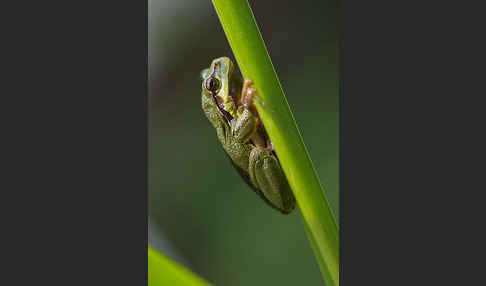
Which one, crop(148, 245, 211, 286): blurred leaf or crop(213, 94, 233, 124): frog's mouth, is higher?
crop(213, 94, 233, 124): frog's mouth

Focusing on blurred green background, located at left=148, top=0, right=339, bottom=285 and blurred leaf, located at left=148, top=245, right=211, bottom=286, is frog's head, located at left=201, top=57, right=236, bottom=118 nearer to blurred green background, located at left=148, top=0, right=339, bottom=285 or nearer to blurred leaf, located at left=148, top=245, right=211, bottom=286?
blurred green background, located at left=148, top=0, right=339, bottom=285

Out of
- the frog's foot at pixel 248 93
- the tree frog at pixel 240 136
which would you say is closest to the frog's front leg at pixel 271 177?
the tree frog at pixel 240 136

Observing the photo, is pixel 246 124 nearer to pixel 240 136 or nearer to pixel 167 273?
pixel 240 136

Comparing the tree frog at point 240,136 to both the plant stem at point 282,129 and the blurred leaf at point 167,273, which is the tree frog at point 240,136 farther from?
the blurred leaf at point 167,273

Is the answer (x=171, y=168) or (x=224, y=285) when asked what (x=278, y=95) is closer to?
(x=224, y=285)

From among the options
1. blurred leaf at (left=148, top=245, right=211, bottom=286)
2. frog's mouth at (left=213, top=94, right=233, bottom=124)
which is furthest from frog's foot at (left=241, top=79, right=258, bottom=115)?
blurred leaf at (left=148, top=245, right=211, bottom=286)

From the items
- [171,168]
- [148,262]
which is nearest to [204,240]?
[171,168]

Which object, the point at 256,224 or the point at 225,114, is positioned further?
the point at 256,224

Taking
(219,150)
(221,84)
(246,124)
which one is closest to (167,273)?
(246,124)
